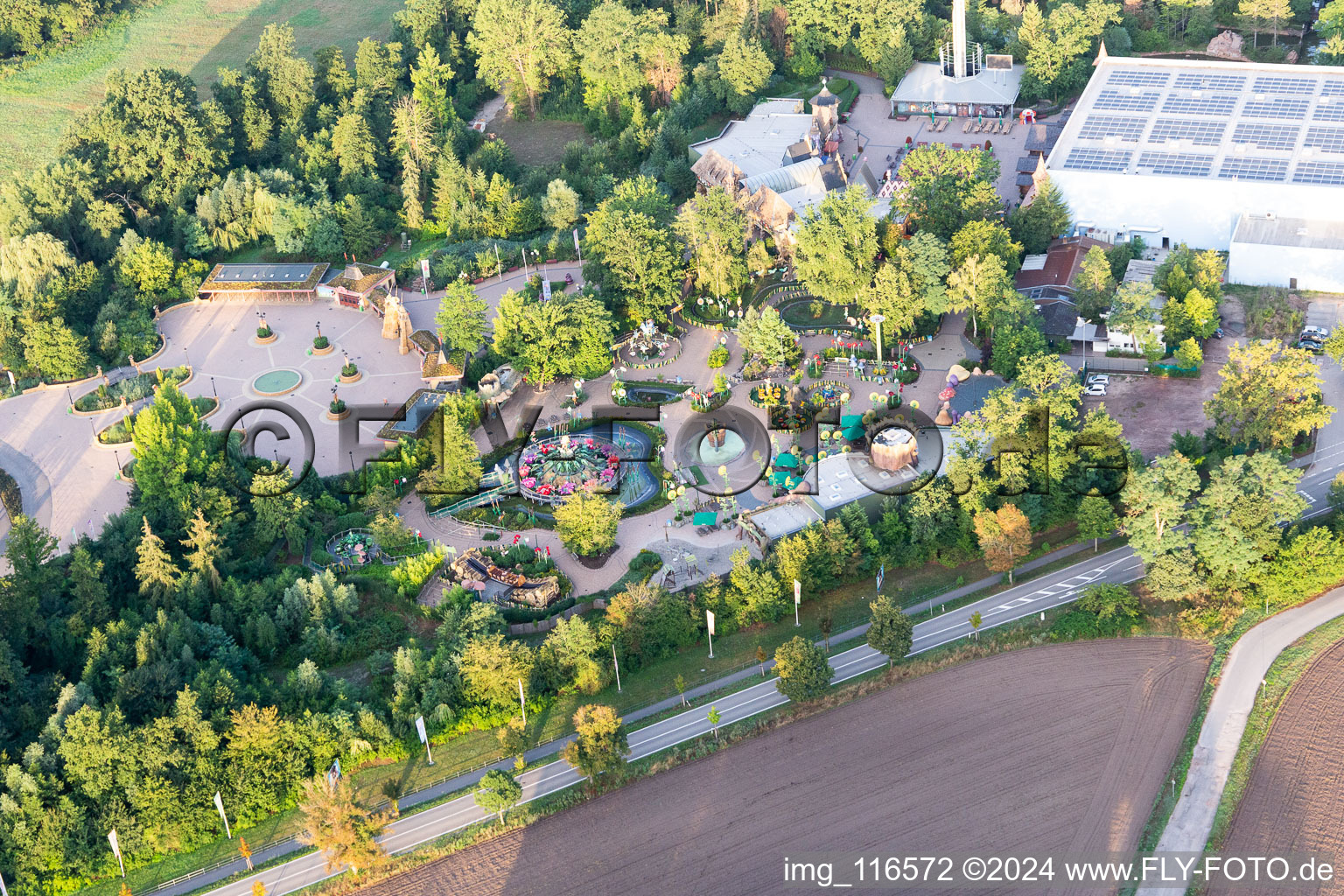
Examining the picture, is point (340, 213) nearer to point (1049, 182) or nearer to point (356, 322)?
point (356, 322)

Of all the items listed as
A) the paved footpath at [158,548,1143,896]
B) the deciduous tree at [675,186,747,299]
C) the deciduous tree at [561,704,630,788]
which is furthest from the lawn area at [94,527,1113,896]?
the deciduous tree at [675,186,747,299]

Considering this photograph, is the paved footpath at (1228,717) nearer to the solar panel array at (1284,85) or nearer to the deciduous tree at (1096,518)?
the deciduous tree at (1096,518)

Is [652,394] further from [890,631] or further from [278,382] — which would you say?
[890,631]

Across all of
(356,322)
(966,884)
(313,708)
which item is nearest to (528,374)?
(356,322)

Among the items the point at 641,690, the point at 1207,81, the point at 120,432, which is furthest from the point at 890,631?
the point at 1207,81

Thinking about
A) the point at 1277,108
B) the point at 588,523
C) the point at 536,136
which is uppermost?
the point at 1277,108

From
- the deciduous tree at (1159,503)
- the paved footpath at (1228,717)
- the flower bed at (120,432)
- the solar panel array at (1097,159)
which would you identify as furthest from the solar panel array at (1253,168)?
the flower bed at (120,432)
